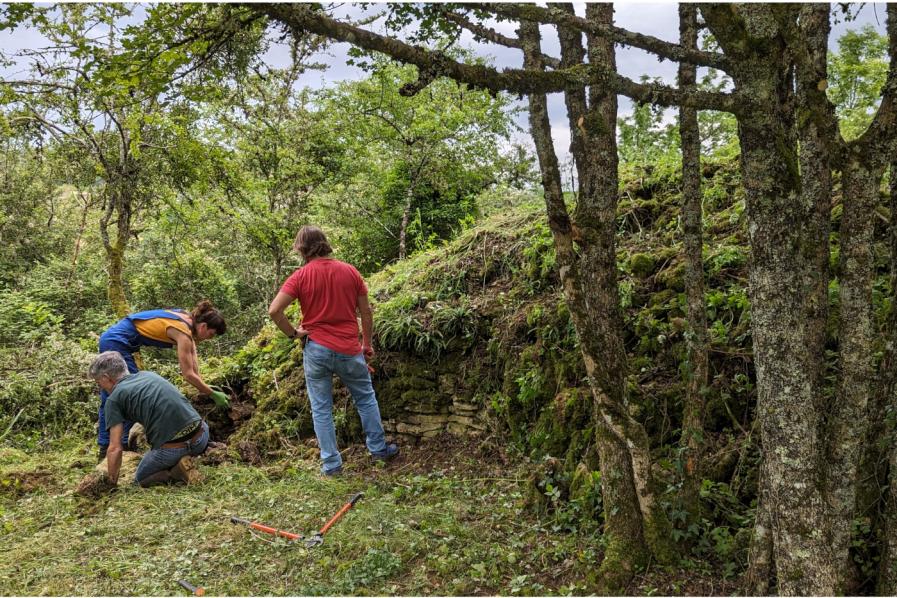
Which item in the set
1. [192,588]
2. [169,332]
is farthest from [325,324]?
[192,588]

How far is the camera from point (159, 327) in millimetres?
5473

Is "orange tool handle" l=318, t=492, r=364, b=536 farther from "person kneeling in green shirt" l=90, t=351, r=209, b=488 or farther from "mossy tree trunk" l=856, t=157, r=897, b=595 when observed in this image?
"mossy tree trunk" l=856, t=157, r=897, b=595

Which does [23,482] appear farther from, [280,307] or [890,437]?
[890,437]

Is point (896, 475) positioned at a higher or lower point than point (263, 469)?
higher

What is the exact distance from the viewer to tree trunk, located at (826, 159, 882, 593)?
8.06 feet

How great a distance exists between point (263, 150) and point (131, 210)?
19.3 feet

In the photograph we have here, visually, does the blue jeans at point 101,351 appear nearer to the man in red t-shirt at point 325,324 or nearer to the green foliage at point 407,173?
the man in red t-shirt at point 325,324

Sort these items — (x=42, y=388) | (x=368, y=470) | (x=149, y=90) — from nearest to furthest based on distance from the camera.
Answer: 1. (x=149, y=90)
2. (x=368, y=470)
3. (x=42, y=388)

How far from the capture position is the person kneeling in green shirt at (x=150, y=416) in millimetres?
4879

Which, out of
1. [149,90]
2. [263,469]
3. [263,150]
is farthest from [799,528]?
[263,150]

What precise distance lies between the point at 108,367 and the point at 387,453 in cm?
257

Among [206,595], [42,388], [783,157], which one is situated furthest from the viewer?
[42,388]

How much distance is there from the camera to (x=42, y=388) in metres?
7.04

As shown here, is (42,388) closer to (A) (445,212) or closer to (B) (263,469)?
(B) (263,469)
